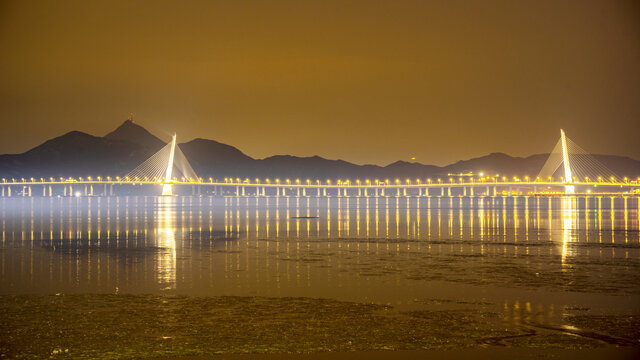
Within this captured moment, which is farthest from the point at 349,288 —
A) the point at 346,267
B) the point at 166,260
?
the point at 166,260

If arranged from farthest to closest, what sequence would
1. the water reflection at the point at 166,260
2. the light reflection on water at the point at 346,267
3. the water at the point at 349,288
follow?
the water reflection at the point at 166,260, the light reflection on water at the point at 346,267, the water at the point at 349,288

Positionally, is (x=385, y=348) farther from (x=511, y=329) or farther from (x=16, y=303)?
(x=16, y=303)

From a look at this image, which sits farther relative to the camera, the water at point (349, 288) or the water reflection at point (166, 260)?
the water reflection at point (166, 260)

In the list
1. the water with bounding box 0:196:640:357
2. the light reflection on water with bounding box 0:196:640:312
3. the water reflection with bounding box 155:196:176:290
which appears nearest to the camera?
the water with bounding box 0:196:640:357

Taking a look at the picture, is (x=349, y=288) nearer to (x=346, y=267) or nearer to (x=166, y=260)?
(x=346, y=267)

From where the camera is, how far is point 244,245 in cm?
2808

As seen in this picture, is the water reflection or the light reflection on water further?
the water reflection

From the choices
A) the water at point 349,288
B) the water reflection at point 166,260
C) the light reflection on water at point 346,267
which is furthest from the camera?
the water reflection at point 166,260

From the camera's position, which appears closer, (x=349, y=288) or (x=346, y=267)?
(x=349, y=288)

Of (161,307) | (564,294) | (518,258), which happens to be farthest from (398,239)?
(161,307)

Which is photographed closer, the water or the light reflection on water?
the water

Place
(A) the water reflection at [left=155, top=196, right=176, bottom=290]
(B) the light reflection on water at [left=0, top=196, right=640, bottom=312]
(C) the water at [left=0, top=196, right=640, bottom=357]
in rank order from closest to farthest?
(C) the water at [left=0, top=196, right=640, bottom=357], (B) the light reflection on water at [left=0, top=196, right=640, bottom=312], (A) the water reflection at [left=155, top=196, right=176, bottom=290]

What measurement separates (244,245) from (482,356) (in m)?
19.2

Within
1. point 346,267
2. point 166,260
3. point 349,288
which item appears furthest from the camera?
point 166,260
